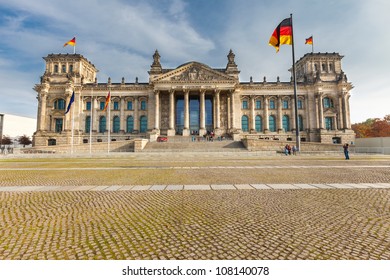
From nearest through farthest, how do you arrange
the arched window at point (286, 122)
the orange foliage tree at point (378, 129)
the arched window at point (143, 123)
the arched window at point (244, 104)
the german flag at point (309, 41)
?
the german flag at point (309, 41), the arched window at point (286, 122), the arched window at point (143, 123), the arched window at point (244, 104), the orange foliage tree at point (378, 129)

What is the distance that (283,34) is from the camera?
79.4 ft

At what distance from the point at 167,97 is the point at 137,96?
28.0ft

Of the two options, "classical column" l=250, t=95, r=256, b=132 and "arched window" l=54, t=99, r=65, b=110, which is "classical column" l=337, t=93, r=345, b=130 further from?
"arched window" l=54, t=99, r=65, b=110

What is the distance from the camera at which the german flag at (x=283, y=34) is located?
24.0 m

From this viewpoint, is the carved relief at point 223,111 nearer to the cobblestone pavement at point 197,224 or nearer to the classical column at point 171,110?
the classical column at point 171,110

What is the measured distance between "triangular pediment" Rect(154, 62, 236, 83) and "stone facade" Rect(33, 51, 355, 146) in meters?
0.25

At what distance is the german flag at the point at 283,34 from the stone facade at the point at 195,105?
28.8 metres

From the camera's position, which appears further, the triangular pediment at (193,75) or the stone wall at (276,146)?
the triangular pediment at (193,75)

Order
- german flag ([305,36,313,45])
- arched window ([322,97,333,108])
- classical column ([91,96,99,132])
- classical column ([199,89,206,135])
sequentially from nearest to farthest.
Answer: german flag ([305,36,313,45]) < classical column ([199,89,206,135]) < classical column ([91,96,99,132]) < arched window ([322,97,333,108])

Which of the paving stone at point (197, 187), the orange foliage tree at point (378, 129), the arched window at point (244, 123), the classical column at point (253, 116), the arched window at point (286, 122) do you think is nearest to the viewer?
the paving stone at point (197, 187)

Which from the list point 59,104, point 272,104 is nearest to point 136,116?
point 59,104

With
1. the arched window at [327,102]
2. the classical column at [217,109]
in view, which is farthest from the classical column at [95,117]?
the arched window at [327,102]

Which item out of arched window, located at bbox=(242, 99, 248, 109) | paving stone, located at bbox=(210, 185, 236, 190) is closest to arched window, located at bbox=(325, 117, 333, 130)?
arched window, located at bbox=(242, 99, 248, 109)

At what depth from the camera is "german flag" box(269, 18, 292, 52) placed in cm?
2405
